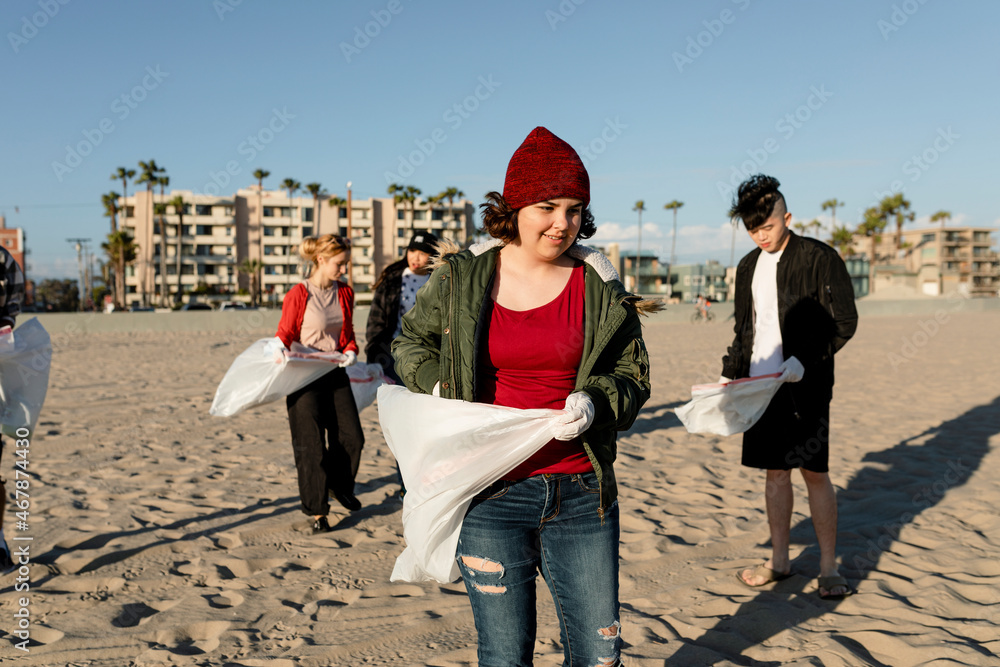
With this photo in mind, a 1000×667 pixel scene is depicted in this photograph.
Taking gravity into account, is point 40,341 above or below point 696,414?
above

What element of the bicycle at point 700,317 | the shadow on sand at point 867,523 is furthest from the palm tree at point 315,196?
the shadow on sand at point 867,523

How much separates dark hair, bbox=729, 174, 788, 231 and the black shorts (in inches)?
32.7

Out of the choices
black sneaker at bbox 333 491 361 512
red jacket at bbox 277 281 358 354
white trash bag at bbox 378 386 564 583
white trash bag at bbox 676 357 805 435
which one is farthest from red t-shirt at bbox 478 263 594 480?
black sneaker at bbox 333 491 361 512

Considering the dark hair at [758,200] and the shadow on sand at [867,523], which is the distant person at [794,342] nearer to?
the dark hair at [758,200]

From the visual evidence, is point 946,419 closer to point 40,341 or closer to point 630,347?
point 630,347

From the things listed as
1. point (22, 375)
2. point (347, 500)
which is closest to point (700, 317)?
point (347, 500)

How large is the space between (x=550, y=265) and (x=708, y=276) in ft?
320

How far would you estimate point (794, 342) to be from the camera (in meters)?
3.32

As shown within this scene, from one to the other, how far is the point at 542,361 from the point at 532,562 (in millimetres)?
543

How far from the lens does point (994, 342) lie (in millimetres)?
18109

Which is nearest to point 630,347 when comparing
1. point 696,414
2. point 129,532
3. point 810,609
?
point 696,414

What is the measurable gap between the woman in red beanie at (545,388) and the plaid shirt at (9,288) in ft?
9.13

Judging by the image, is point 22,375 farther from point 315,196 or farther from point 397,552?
point 315,196

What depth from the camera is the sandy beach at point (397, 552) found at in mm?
2906
